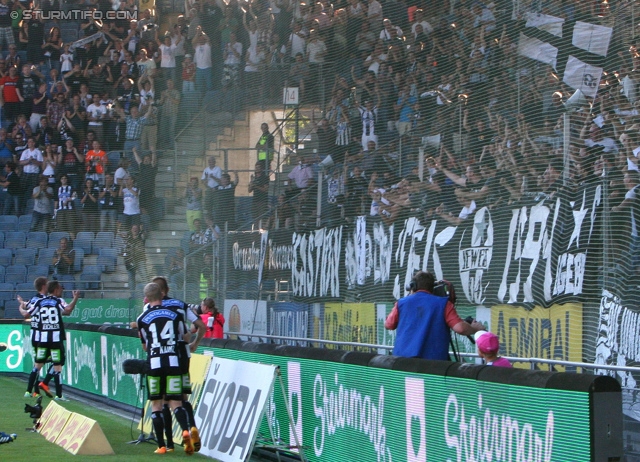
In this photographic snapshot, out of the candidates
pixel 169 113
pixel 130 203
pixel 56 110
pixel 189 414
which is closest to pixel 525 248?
pixel 189 414

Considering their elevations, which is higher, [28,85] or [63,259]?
[28,85]

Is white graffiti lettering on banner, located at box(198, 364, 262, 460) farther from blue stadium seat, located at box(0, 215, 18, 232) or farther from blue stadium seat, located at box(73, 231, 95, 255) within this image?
blue stadium seat, located at box(0, 215, 18, 232)

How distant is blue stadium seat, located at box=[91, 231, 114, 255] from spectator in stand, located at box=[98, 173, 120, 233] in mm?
109

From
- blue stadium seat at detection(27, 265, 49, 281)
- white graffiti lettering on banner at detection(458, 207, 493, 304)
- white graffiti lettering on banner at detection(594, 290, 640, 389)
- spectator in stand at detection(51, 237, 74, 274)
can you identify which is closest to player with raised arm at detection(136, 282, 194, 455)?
white graffiti lettering on banner at detection(458, 207, 493, 304)

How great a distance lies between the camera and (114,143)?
76.9 feet

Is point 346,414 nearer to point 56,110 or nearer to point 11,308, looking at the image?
point 11,308

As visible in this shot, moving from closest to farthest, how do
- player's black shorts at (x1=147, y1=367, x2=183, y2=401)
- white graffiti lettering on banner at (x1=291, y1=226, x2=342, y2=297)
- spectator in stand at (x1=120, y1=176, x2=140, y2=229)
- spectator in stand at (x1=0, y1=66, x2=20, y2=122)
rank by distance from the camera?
player's black shorts at (x1=147, y1=367, x2=183, y2=401) → white graffiti lettering on banner at (x1=291, y1=226, x2=342, y2=297) → spectator in stand at (x1=120, y1=176, x2=140, y2=229) → spectator in stand at (x1=0, y1=66, x2=20, y2=122)

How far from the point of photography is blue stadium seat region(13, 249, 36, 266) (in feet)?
76.7

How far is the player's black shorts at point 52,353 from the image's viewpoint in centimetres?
1525

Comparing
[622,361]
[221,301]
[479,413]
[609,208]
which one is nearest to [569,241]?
[609,208]

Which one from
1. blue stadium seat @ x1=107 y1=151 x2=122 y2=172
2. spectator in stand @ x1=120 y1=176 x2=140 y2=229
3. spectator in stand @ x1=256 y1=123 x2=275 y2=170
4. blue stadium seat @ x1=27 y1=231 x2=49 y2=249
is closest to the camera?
spectator in stand @ x1=256 y1=123 x2=275 y2=170

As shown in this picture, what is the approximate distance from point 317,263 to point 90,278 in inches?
381

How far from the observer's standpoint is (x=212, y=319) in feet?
53.4

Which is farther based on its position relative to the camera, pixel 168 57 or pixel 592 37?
pixel 168 57
